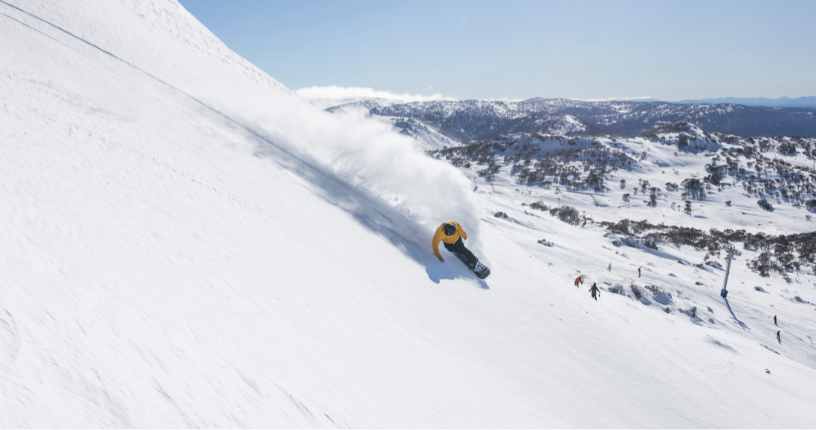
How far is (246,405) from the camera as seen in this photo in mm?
3359

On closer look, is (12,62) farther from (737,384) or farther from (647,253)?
(647,253)

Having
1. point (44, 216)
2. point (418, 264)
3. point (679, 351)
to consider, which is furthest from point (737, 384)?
point (44, 216)

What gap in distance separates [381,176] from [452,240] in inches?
171

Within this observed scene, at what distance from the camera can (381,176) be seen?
1324 cm

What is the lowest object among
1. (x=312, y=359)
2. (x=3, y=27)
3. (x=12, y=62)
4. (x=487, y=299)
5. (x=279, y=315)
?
(x=487, y=299)

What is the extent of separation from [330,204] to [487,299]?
526 centimetres

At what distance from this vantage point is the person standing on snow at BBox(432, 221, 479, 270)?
1038 cm

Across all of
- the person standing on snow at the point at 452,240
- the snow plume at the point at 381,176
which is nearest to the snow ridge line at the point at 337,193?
the snow plume at the point at 381,176

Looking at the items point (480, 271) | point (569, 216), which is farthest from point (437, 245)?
point (569, 216)

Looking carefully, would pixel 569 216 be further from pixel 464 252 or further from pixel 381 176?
pixel 464 252

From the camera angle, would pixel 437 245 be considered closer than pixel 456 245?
Yes

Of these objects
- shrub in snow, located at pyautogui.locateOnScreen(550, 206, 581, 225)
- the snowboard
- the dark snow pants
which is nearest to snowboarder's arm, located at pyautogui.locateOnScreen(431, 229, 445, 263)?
the dark snow pants

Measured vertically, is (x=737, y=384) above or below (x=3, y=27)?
below

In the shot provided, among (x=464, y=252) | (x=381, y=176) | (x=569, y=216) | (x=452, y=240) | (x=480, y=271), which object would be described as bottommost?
Answer: (x=569, y=216)
